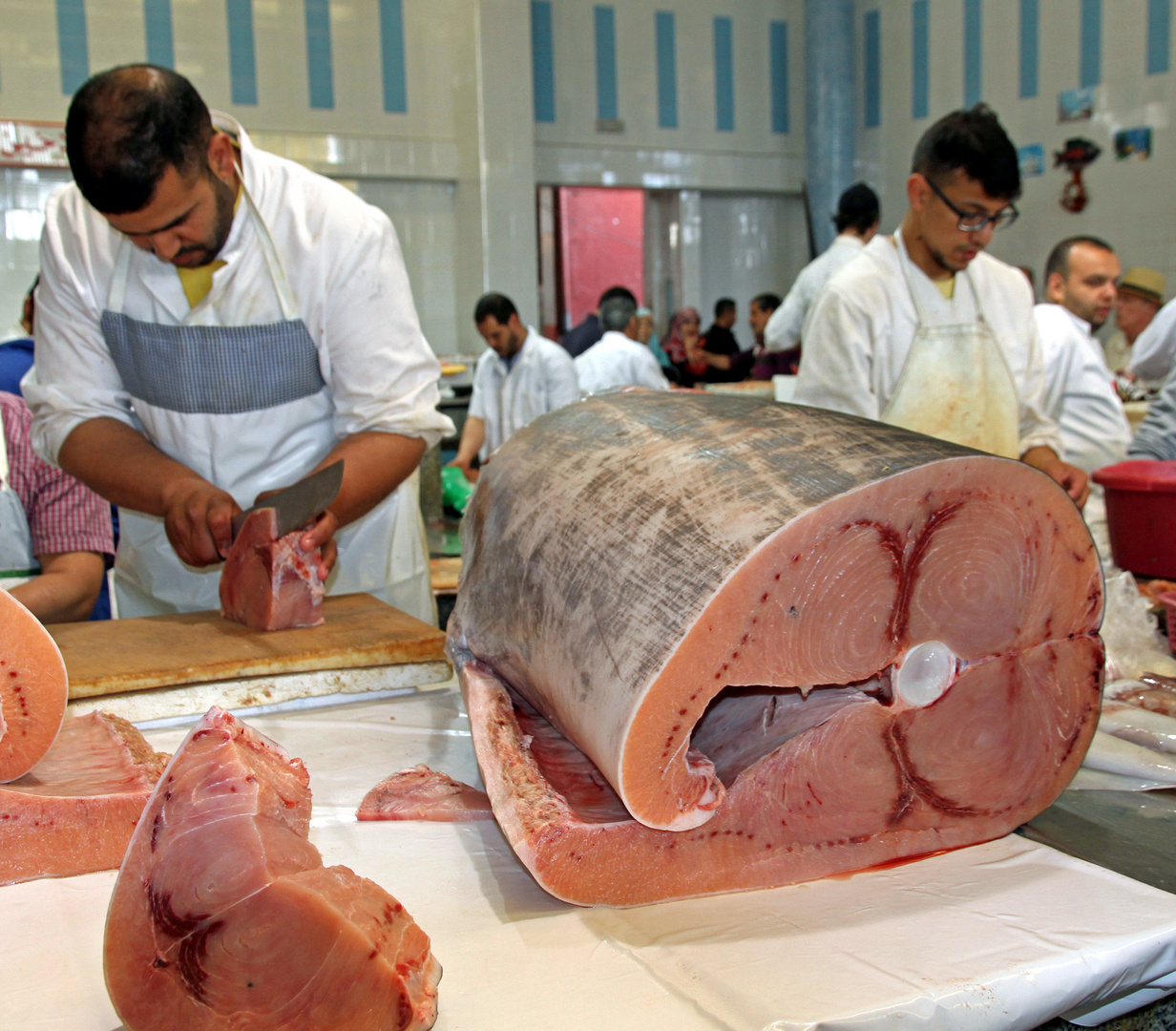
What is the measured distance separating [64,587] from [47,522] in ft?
0.85

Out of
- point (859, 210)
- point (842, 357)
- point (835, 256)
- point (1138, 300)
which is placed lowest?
point (842, 357)

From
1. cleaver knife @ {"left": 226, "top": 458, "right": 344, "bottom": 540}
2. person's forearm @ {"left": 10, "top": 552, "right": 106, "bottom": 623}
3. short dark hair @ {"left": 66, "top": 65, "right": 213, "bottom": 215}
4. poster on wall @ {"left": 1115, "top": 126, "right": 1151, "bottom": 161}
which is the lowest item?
person's forearm @ {"left": 10, "top": 552, "right": 106, "bottom": 623}

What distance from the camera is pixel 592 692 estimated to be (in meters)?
1.26

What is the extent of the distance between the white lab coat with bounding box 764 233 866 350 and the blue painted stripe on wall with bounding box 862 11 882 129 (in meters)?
5.61

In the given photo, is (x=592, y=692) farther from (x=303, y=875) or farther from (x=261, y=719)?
(x=261, y=719)

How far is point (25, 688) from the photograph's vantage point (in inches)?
52.3

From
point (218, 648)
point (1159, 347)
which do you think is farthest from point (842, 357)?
point (1159, 347)

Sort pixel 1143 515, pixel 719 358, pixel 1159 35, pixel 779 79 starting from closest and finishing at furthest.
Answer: pixel 1143 515 → pixel 1159 35 → pixel 719 358 → pixel 779 79

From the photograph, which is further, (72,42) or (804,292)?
(72,42)

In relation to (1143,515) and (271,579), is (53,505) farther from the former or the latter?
(1143,515)

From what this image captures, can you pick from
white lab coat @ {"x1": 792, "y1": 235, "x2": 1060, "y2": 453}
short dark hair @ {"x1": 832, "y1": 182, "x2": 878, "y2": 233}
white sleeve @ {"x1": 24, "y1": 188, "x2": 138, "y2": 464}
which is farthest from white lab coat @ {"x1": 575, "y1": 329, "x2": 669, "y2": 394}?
white sleeve @ {"x1": 24, "y1": 188, "x2": 138, "y2": 464}

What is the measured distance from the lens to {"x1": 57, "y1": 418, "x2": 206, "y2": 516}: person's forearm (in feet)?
8.07

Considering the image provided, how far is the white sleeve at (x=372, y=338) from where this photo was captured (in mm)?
2582

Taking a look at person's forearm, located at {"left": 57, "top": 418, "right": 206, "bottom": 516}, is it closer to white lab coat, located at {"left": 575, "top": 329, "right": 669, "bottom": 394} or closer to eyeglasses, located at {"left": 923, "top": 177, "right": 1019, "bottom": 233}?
eyeglasses, located at {"left": 923, "top": 177, "right": 1019, "bottom": 233}
